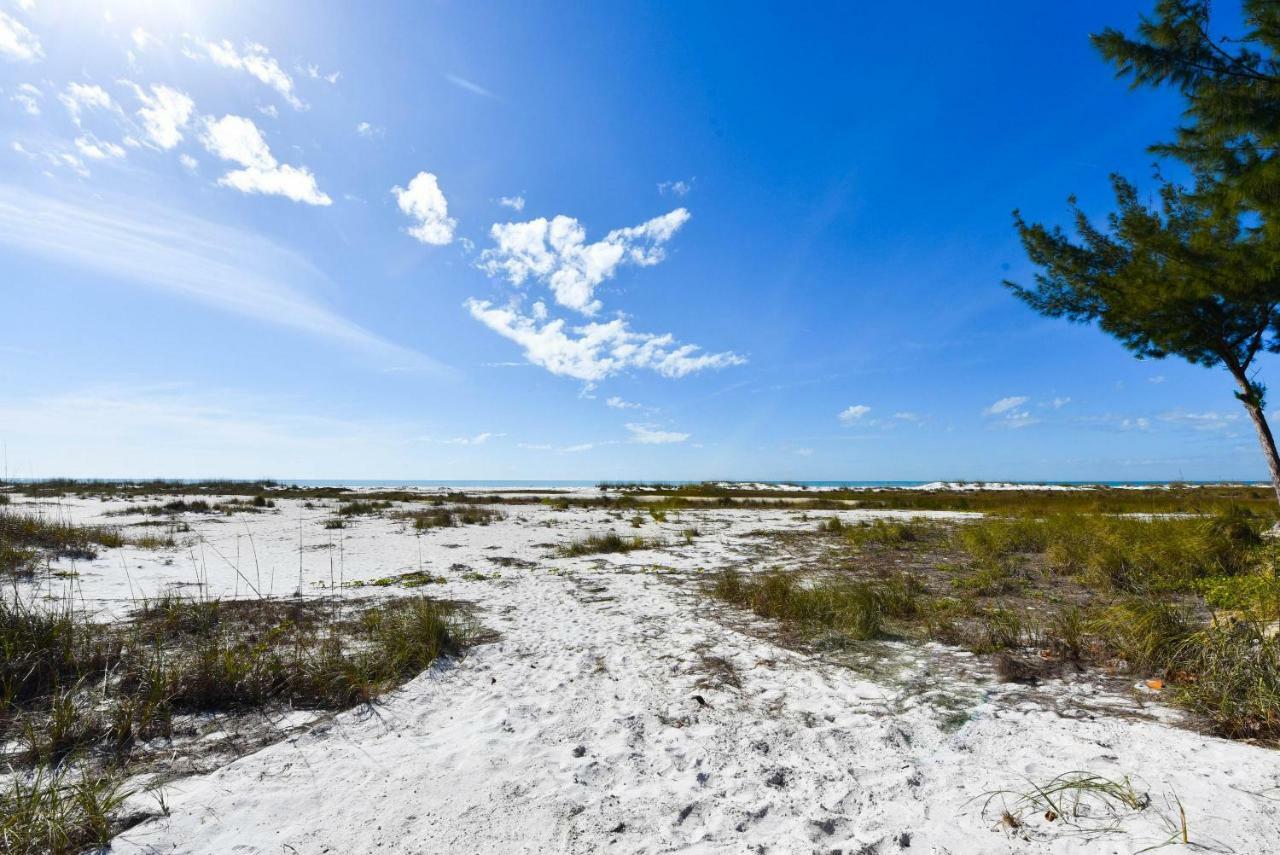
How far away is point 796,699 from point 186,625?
7.14 metres

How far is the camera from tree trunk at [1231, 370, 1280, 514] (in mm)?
9344

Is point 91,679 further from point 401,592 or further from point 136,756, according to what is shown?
point 401,592

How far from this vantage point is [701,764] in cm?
348

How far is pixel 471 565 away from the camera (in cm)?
1141

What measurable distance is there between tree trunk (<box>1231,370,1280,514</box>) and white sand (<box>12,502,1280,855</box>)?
9502 millimetres

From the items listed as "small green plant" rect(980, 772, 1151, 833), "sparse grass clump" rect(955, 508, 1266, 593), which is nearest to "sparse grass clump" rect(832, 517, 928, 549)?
"sparse grass clump" rect(955, 508, 1266, 593)

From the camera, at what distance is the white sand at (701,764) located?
8.96 feet

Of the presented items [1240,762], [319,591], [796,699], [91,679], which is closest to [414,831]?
[796,699]

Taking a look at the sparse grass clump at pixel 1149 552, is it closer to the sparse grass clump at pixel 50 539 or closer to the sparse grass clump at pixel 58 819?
the sparse grass clump at pixel 58 819

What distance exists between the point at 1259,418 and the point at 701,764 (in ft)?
43.4

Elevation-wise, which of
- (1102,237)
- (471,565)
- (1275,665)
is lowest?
(471,565)

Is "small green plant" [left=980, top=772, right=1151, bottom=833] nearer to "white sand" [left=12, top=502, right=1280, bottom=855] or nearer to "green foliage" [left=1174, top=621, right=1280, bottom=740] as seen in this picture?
"white sand" [left=12, top=502, right=1280, bottom=855]

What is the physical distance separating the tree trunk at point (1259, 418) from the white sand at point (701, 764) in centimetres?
950

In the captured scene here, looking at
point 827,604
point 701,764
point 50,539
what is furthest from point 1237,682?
point 50,539
